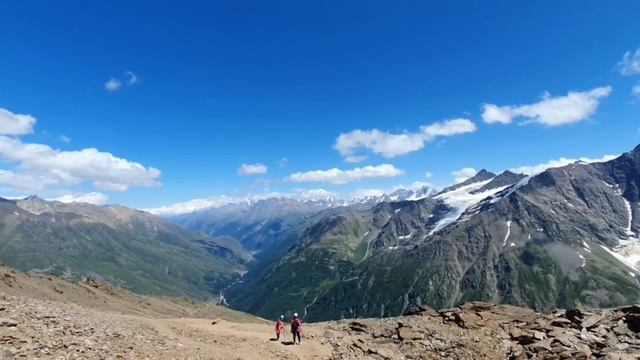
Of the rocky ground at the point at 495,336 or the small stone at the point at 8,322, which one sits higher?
the small stone at the point at 8,322

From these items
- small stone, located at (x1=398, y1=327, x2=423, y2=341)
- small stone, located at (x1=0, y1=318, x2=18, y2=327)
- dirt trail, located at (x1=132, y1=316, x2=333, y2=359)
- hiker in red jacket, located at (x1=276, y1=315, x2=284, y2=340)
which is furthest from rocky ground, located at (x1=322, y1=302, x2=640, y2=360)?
small stone, located at (x1=0, y1=318, x2=18, y2=327)

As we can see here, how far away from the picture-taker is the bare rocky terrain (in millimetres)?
33625

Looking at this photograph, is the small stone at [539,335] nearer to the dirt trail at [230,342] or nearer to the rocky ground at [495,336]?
the rocky ground at [495,336]

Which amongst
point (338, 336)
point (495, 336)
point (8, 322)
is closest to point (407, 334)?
point (338, 336)

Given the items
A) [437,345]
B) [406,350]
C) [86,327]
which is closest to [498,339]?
[437,345]

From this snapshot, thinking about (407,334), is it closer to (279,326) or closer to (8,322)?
(279,326)

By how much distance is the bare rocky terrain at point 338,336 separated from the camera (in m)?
33.6

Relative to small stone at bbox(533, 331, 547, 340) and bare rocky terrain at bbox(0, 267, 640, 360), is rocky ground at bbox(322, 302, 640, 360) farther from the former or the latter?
bare rocky terrain at bbox(0, 267, 640, 360)

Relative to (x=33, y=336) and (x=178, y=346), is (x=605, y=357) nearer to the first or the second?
(x=178, y=346)

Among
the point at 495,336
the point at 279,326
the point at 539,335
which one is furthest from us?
the point at 495,336

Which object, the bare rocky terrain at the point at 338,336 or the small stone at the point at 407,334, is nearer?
the bare rocky terrain at the point at 338,336

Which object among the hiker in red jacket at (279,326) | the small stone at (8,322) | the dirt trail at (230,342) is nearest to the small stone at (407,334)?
the dirt trail at (230,342)

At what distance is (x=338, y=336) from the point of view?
52.9m

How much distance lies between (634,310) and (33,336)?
59.8 m
